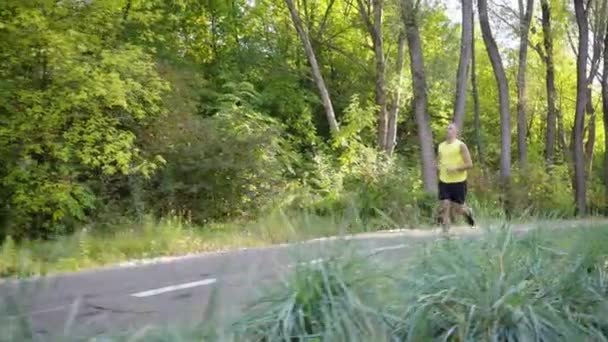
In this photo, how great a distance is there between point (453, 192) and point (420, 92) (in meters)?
10.2

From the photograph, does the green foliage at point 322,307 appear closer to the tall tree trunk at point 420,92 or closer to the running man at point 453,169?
the running man at point 453,169

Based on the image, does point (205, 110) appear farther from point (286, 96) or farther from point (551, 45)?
point (551, 45)

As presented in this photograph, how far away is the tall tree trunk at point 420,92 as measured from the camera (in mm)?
20984

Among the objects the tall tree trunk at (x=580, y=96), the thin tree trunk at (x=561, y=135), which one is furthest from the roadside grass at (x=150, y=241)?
the thin tree trunk at (x=561, y=135)

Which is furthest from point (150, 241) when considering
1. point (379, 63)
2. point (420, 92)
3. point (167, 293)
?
point (379, 63)

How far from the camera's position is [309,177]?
22.1m

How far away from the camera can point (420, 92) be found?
840 inches

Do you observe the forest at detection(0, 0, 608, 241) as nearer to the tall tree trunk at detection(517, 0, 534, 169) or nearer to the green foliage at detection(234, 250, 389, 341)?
the tall tree trunk at detection(517, 0, 534, 169)

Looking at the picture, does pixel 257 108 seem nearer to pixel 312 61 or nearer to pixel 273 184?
pixel 312 61

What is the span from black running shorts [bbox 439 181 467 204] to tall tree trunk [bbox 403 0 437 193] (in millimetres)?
9231

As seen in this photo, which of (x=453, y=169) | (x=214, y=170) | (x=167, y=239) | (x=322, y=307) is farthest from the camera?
(x=214, y=170)

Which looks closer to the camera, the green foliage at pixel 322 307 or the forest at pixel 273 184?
the green foliage at pixel 322 307

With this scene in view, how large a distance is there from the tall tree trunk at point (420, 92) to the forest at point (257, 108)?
0.04 m

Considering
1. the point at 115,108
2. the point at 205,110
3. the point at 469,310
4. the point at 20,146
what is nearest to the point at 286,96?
the point at 205,110
